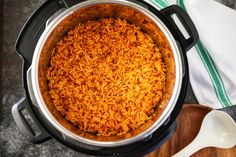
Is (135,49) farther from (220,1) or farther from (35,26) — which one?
(220,1)

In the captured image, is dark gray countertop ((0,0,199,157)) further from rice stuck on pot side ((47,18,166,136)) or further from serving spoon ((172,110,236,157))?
rice stuck on pot side ((47,18,166,136))

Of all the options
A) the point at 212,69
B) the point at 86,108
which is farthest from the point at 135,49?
the point at 212,69

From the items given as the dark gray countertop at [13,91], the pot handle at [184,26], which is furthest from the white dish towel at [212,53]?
the pot handle at [184,26]

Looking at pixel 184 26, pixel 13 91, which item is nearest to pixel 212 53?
pixel 184 26

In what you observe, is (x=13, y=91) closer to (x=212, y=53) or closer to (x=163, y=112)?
(x=163, y=112)

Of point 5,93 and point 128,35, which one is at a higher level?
point 128,35
